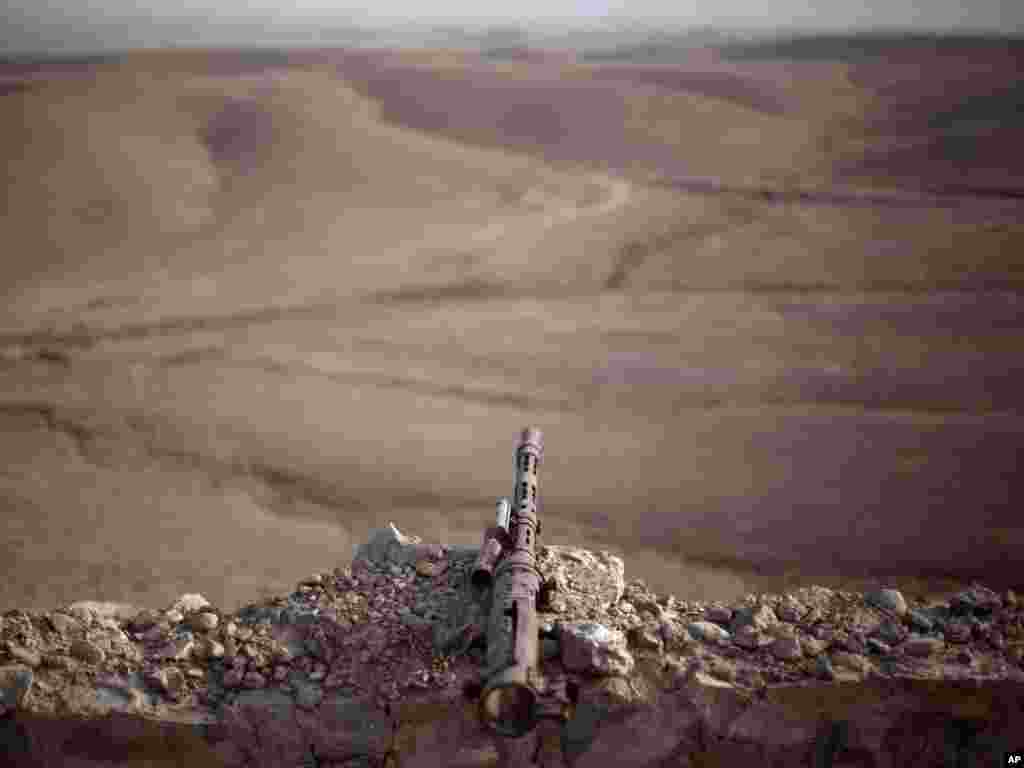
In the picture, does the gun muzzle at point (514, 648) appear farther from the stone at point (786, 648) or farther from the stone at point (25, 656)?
the stone at point (25, 656)

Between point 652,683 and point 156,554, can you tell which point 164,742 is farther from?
point 156,554

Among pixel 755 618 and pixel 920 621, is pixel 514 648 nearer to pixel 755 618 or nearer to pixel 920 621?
pixel 755 618

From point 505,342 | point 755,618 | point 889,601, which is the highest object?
point 505,342

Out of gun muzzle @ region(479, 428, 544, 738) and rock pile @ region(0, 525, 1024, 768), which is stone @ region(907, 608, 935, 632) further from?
gun muzzle @ region(479, 428, 544, 738)

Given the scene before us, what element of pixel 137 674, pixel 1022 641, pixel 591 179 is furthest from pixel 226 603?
pixel 591 179

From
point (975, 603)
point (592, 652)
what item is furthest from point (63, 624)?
point (975, 603)

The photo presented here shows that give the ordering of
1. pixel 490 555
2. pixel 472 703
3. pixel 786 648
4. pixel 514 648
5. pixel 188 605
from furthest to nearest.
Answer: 1. pixel 188 605
2. pixel 490 555
3. pixel 786 648
4. pixel 472 703
5. pixel 514 648

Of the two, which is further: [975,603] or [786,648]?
[975,603]
